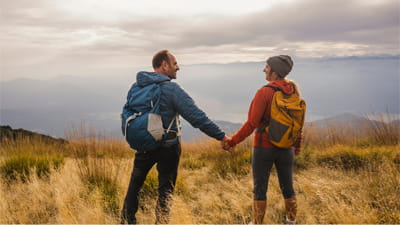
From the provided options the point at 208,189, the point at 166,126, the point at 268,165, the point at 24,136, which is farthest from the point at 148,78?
the point at 24,136

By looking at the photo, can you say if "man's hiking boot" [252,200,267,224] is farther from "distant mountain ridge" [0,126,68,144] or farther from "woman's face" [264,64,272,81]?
"distant mountain ridge" [0,126,68,144]

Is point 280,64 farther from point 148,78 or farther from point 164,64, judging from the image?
point 148,78

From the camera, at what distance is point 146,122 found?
8.70 ft

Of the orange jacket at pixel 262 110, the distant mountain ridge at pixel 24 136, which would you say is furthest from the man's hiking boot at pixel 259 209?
the distant mountain ridge at pixel 24 136

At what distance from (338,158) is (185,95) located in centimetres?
416

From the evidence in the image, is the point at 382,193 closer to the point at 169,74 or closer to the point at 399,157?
the point at 399,157

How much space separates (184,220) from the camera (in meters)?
2.98

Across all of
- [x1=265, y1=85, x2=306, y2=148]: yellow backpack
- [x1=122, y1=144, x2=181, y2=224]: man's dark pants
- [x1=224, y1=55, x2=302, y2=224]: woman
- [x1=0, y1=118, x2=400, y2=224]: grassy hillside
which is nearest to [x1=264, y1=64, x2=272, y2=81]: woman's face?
[x1=224, y1=55, x2=302, y2=224]: woman

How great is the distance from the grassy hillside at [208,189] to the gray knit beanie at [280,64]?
1530mm

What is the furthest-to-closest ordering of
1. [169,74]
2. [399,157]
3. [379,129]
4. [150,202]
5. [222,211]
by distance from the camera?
[379,129] → [399,157] → [150,202] → [222,211] → [169,74]

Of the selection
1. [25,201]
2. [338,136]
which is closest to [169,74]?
[25,201]

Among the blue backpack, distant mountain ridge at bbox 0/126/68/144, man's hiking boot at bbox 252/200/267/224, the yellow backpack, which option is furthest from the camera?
distant mountain ridge at bbox 0/126/68/144

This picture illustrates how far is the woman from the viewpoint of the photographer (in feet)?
8.36

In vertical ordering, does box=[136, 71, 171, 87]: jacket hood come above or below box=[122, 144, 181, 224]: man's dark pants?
above
